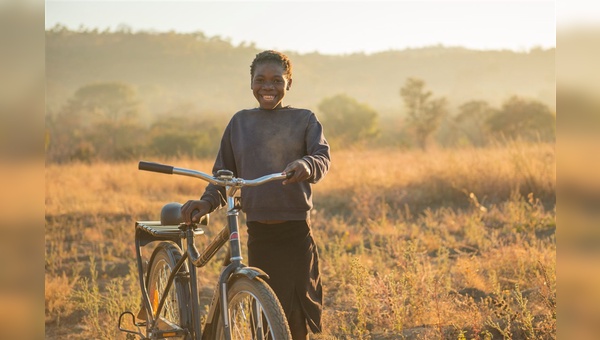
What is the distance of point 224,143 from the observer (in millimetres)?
3598

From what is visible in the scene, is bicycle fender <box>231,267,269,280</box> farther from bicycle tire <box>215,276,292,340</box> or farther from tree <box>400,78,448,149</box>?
tree <box>400,78,448,149</box>

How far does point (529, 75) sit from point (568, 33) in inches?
3376

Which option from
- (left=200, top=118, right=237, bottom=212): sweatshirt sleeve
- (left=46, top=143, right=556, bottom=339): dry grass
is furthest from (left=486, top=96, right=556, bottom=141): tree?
(left=200, top=118, right=237, bottom=212): sweatshirt sleeve

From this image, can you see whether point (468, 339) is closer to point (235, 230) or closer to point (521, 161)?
point (235, 230)

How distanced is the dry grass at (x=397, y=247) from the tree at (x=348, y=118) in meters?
31.0

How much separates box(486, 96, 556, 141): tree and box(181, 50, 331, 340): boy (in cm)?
3776

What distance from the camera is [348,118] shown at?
49344mm

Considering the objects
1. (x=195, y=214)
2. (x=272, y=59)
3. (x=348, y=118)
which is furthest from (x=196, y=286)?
(x=348, y=118)

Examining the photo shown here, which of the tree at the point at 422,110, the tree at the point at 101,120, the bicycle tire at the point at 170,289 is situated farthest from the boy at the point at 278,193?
the tree at the point at 422,110

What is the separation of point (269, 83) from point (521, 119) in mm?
39128

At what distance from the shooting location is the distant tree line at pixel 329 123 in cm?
4062

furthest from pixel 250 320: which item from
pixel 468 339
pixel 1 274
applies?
pixel 468 339

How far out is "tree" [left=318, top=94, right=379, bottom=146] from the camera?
4712 cm

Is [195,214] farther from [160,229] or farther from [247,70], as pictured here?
[247,70]
